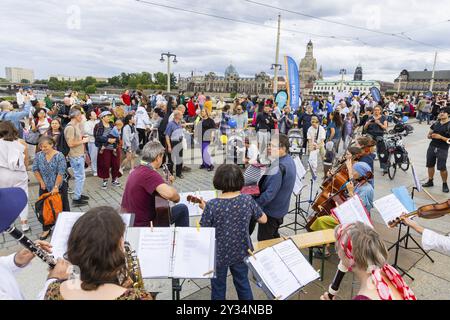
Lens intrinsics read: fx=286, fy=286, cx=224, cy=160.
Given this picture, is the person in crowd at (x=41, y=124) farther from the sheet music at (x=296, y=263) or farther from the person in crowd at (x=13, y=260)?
the sheet music at (x=296, y=263)

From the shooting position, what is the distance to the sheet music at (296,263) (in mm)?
2519

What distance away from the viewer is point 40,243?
2.16 meters

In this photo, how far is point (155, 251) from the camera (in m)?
2.50

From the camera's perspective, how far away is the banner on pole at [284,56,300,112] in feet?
39.6

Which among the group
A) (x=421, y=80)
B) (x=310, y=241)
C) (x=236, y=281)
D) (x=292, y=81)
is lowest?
(x=236, y=281)

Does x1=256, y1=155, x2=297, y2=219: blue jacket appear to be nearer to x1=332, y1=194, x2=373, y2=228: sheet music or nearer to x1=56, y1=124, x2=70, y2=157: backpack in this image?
x1=332, y1=194, x2=373, y2=228: sheet music

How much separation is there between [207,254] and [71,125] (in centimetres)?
485

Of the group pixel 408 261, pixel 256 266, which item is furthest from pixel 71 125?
pixel 408 261

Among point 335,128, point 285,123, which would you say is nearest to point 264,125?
point 285,123

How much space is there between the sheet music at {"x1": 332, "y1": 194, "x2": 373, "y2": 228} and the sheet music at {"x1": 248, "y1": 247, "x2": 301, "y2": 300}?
1.11 metres

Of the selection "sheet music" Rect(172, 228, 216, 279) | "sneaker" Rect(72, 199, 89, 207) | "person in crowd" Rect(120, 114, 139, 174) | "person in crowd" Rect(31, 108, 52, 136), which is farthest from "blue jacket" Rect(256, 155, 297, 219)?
"person in crowd" Rect(31, 108, 52, 136)

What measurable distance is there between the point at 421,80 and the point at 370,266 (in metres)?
152

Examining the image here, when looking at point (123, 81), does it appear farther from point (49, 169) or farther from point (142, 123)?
point (49, 169)

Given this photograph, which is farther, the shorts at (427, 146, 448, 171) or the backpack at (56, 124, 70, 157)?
the shorts at (427, 146, 448, 171)
